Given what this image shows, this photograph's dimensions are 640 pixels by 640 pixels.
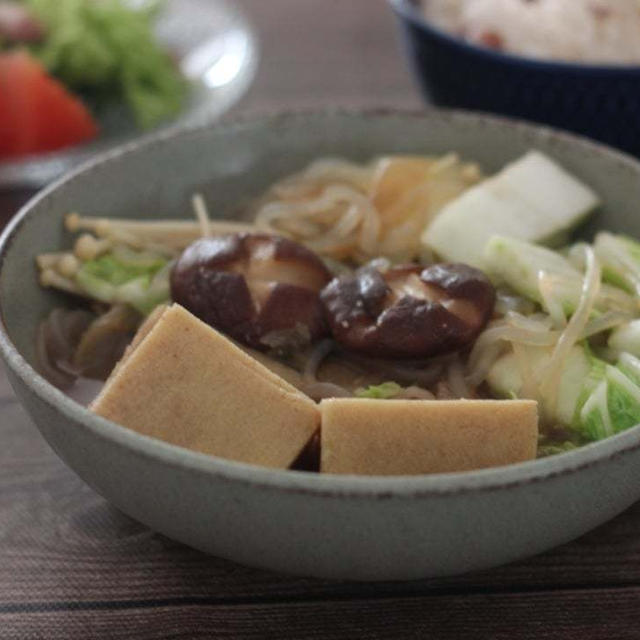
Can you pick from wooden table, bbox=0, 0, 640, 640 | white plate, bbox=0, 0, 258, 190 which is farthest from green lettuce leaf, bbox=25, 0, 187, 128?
wooden table, bbox=0, 0, 640, 640

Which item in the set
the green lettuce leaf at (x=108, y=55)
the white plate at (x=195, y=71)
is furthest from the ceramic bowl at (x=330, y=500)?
the green lettuce leaf at (x=108, y=55)

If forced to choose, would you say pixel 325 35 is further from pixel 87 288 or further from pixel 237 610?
pixel 237 610

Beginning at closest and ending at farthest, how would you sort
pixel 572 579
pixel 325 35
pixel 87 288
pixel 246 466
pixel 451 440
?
pixel 246 466 → pixel 451 440 → pixel 572 579 → pixel 87 288 → pixel 325 35

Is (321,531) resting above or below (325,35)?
above

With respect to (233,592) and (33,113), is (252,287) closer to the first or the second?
(233,592)

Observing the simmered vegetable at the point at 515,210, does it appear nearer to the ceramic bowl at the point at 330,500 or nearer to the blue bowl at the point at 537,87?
the blue bowl at the point at 537,87

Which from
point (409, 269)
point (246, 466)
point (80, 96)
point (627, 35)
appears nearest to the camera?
point (246, 466)

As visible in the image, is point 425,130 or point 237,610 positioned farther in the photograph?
point 425,130

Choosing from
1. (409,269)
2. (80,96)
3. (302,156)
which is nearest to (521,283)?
(409,269)
